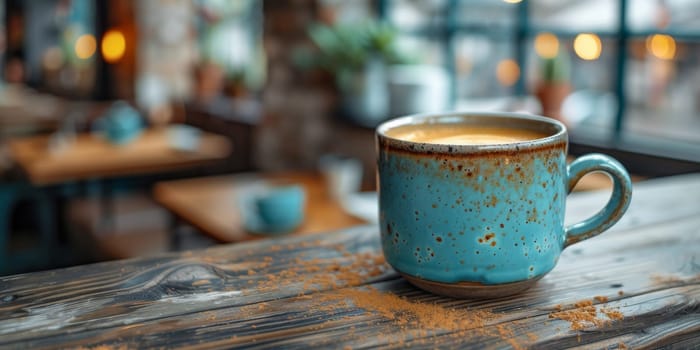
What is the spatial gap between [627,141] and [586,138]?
0.16m

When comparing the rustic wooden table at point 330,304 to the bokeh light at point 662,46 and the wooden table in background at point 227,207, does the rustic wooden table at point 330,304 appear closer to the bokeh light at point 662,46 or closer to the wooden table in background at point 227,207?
the wooden table in background at point 227,207

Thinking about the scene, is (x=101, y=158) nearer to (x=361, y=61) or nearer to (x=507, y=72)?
(x=361, y=61)

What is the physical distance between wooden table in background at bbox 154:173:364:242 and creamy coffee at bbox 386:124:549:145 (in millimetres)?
1370

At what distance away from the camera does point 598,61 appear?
285cm

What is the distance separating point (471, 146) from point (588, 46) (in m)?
2.46

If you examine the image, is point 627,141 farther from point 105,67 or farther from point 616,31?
point 105,67

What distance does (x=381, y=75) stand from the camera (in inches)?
146

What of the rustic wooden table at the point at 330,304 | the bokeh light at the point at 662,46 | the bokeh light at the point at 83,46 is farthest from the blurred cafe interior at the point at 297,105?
the rustic wooden table at the point at 330,304

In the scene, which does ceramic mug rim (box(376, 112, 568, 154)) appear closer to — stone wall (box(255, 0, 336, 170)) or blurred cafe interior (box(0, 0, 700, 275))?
blurred cafe interior (box(0, 0, 700, 275))

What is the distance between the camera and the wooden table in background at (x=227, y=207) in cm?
230

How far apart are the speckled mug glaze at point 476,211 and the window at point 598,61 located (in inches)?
78.2

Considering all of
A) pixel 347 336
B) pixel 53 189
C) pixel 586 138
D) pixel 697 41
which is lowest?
pixel 53 189

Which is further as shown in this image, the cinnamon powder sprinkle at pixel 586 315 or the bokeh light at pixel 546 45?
the bokeh light at pixel 546 45

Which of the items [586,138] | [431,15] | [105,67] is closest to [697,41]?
[586,138]
